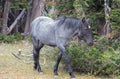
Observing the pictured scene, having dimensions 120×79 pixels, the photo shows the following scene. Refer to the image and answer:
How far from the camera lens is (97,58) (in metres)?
9.88

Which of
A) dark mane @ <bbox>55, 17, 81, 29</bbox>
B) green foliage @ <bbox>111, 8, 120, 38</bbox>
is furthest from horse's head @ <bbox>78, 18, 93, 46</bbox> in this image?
green foliage @ <bbox>111, 8, 120, 38</bbox>

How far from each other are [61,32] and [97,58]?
4.45 feet

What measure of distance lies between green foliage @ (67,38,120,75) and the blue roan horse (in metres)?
0.66

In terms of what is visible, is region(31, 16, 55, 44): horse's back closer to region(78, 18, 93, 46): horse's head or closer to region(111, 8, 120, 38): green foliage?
region(78, 18, 93, 46): horse's head

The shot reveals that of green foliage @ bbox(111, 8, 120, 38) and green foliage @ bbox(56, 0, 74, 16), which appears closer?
green foliage @ bbox(111, 8, 120, 38)

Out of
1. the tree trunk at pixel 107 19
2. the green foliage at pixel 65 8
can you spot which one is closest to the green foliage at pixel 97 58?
the tree trunk at pixel 107 19

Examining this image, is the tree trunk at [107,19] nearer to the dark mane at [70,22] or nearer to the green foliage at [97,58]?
the green foliage at [97,58]

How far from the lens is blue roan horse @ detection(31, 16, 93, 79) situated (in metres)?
9.18

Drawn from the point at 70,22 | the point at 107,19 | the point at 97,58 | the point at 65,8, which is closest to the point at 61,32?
the point at 70,22

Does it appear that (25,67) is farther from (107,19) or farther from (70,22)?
(107,19)

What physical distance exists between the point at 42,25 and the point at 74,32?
4.84 feet

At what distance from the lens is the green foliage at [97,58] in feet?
30.4

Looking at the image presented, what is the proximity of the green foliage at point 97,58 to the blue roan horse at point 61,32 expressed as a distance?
26.0 inches

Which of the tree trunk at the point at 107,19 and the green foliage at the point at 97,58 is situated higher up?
the tree trunk at the point at 107,19
